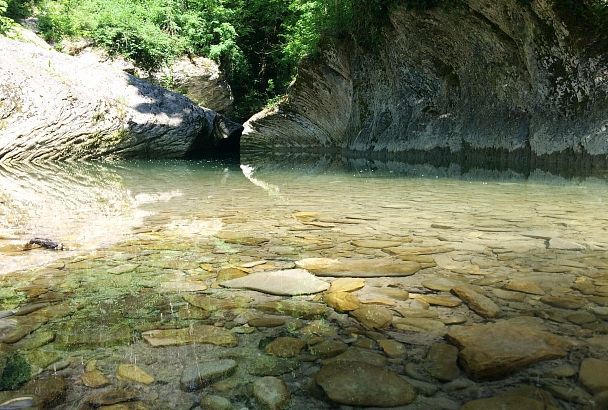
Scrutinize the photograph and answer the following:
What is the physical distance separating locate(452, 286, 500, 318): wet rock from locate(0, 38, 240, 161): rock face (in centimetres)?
1347

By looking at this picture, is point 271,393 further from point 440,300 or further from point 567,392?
point 440,300

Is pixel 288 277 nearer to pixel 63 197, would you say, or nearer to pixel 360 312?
pixel 360 312

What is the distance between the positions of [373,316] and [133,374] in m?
1.00

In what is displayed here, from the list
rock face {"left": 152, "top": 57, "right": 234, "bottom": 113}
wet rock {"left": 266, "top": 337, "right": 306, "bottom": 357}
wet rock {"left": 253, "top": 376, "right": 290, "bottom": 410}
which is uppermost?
rock face {"left": 152, "top": 57, "right": 234, "bottom": 113}

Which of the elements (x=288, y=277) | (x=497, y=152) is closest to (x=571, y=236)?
(x=288, y=277)

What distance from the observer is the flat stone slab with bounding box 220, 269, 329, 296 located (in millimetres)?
2486

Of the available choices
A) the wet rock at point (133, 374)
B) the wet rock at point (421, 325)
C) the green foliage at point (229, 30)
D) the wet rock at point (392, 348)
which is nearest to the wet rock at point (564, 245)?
the wet rock at point (421, 325)

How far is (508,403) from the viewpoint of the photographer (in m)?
1.43

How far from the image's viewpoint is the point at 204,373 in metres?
1.64

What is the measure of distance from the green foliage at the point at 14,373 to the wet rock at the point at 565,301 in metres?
2.11

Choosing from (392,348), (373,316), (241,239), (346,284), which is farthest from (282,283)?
(241,239)

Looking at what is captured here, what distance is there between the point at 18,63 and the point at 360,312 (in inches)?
592

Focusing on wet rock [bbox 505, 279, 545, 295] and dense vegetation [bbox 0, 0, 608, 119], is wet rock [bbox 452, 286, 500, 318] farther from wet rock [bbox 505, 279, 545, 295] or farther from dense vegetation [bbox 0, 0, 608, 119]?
dense vegetation [bbox 0, 0, 608, 119]

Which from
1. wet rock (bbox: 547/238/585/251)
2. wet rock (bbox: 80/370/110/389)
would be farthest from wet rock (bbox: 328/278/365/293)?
wet rock (bbox: 547/238/585/251)
